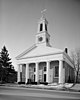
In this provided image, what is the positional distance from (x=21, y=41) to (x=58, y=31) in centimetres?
166

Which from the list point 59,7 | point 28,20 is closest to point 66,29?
point 59,7

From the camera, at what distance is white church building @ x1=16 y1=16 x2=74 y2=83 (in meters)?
18.4

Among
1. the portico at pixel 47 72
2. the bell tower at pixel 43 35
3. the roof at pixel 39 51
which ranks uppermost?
the bell tower at pixel 43 35

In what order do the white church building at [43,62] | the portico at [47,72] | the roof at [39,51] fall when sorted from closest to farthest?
the portico at [47,72]
the white church building at [43,62]
the roof at [39,51]

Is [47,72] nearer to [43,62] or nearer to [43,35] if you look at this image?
[43,62]

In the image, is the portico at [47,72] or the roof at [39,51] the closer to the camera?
the portico at [47,72]

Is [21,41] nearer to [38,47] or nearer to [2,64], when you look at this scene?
[38,47]

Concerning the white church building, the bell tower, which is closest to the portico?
the white church building

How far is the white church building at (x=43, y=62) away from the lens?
60.3ft

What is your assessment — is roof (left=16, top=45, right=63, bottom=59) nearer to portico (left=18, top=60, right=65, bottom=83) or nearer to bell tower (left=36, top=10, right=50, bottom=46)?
bell tower (left=36, top=10, right=50, bottom=46)

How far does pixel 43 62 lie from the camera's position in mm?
21406

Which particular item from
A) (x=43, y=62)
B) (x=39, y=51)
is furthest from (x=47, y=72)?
(x=39, y=51)

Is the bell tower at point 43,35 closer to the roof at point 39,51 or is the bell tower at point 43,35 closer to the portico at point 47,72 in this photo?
the roof at point 39,51

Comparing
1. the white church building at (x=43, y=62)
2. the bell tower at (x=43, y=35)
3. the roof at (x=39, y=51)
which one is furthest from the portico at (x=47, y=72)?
the bell tower at (x=43, y=35)
